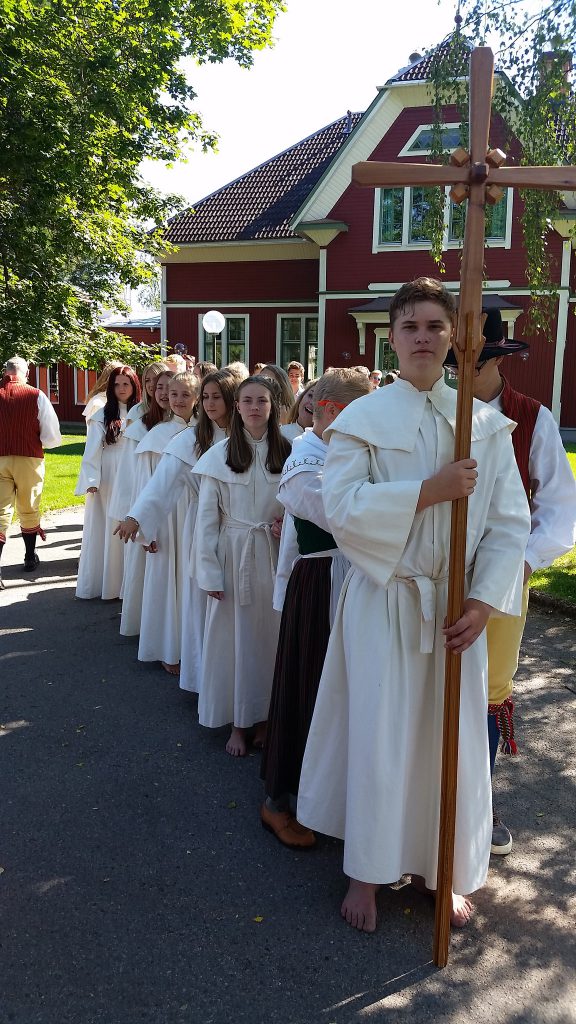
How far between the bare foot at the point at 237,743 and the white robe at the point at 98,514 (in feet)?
10.7

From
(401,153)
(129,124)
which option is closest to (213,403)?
(129,124)

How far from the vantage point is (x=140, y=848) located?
3295 millimetres

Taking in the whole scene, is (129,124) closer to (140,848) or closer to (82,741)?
(82,741)

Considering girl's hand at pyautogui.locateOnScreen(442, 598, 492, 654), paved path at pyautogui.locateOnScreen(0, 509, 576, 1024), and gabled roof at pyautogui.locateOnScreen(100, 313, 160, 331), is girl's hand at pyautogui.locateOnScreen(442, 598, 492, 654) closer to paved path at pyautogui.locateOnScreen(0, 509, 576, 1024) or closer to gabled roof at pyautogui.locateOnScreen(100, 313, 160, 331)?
paved path at pyautogui.locateOnScreen(0, 509, 576, 1024)

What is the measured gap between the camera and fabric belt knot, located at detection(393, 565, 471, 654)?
104 inches

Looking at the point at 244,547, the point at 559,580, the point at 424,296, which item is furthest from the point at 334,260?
the point at 424,296

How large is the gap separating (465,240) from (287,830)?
246cm

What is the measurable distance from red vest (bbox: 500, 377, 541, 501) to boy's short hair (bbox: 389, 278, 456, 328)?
0.75 m

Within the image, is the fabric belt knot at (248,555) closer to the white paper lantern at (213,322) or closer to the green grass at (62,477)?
the green grass at (62,477)

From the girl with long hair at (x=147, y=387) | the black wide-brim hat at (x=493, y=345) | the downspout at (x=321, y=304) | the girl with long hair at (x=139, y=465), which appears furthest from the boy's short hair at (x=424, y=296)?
the downspout at (x=321, y=304)

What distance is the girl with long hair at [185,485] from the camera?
182 inches

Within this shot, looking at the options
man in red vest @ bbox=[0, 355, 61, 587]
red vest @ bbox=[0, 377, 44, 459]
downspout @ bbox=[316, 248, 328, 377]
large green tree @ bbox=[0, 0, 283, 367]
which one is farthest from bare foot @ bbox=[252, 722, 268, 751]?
downspout @ bbox=[316, 248, 328, 377]

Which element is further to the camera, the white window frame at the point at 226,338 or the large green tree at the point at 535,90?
the white window frame at the point at 226,338

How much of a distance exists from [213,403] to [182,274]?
2087 centimetres
